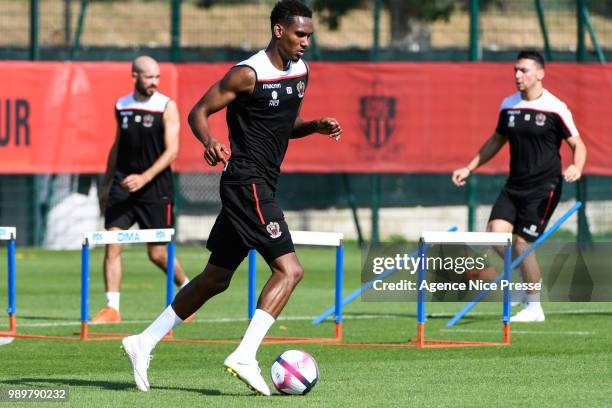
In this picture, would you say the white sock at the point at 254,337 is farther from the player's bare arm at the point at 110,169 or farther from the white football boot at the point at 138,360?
the player's bare arm at the point at 110,169

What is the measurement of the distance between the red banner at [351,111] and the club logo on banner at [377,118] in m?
0.01

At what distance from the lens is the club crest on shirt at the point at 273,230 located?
8.81 meters

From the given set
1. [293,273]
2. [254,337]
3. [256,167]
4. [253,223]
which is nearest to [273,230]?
[253,223]

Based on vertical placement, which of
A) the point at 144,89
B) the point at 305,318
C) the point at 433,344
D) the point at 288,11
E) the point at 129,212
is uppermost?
the point at 288,11

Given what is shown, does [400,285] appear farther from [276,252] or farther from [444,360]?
[276,252]

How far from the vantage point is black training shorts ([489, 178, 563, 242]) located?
13.6 meters

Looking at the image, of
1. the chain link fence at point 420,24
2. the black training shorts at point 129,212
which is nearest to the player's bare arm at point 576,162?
the black training shorts at point 129,212

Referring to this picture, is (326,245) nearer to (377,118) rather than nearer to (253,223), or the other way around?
(253,223)

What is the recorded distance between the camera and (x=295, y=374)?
8469 mm

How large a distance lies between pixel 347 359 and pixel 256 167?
2.11m

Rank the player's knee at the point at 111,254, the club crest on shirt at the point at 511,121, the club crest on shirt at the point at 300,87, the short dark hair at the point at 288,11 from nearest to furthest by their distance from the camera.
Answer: the short dark hair at the point at 288,11
the club crest on shirt at the point at 300,87
the player's knee at the point at 111,254
the club crest on shirt at the point at 511,121

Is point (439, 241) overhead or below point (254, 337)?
overhead

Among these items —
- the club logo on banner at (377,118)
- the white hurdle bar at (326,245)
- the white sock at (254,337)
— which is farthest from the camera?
the club logo on banner at (377,118)


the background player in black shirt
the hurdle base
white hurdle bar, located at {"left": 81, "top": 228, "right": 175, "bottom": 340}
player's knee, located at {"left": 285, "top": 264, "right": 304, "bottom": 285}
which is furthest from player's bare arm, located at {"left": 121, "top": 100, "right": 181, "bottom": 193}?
→ player's knee, located at {"left": 285, "top": 264, "right": 304, "bottom": 285}
